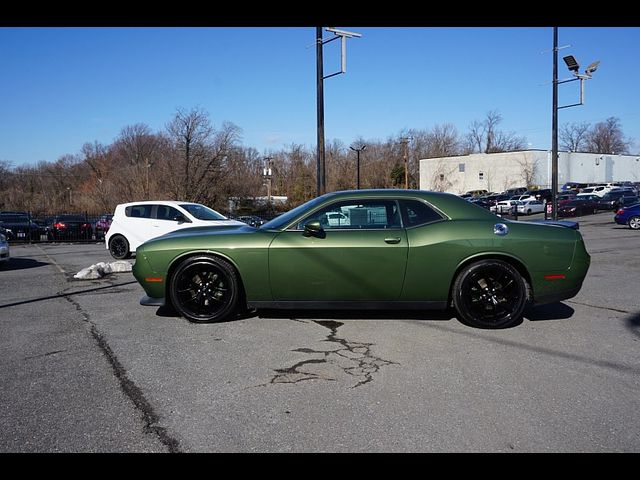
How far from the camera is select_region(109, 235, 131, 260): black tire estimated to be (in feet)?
46.4

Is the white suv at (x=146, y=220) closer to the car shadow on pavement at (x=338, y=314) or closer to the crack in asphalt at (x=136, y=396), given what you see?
the car shadow on pavement at (x=338, y=314)

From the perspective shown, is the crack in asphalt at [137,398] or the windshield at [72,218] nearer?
the crack in asphalt at [137,398]

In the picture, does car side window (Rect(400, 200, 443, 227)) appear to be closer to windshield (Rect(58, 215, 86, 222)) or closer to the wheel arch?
the wheel arch

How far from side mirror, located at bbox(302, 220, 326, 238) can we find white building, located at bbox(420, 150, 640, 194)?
2677 inches

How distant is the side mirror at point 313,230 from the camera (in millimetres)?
5598

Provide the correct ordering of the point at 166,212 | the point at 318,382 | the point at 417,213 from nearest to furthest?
the point at 318,382
the point at 417,213
the point at 166,212

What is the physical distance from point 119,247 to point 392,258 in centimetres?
1043

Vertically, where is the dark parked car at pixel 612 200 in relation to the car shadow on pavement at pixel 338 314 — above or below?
above

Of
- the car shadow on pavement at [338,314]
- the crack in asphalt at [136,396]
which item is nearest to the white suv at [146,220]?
the car shadow on pavement at [338,314]

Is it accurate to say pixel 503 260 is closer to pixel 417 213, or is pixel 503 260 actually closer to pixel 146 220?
pixel 417 213

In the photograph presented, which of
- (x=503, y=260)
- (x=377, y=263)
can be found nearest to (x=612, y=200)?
(x=503, y=260)

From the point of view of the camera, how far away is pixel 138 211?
14.2 m

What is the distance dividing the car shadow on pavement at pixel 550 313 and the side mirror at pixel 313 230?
260cm

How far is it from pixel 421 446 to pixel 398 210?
318 centimetres
